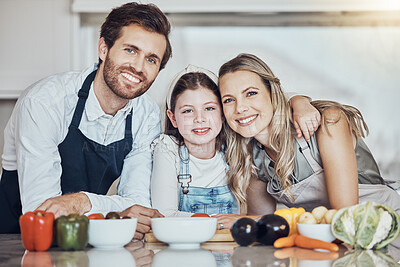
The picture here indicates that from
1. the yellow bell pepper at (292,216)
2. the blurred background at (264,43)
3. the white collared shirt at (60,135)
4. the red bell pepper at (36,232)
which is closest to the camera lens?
the red bell pepper at (36,232)

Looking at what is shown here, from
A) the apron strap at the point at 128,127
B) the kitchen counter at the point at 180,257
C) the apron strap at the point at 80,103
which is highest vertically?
the apron strap at the point at 80,103

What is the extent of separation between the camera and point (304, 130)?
5.46 ft

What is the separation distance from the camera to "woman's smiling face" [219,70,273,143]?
1791 millimetres

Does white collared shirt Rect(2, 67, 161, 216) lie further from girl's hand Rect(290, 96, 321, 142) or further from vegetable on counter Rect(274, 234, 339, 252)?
vegetable on counter Rect(274, 234, 339, 252)

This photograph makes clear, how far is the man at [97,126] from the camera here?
1680mm

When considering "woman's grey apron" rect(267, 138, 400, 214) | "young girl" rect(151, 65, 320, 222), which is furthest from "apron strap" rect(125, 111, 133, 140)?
"woman's grey apron" rect(267, 138, 400, 214)

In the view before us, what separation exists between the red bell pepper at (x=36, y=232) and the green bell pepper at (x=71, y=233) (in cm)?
2

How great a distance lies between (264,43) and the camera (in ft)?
7.98

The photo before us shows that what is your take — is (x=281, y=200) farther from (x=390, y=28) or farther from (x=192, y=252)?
(x=390, y=28)

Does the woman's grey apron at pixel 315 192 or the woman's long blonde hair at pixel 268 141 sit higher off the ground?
the woman's long blonde hair at pixel 268 141

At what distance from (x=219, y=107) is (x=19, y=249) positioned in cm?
94

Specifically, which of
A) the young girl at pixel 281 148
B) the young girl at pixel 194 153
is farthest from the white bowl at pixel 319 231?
the young girl at pixel 194 153

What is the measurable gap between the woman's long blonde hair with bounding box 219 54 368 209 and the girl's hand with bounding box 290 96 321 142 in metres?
0.04

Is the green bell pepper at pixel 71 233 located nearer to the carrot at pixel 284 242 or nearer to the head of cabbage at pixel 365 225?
the carrot at pixel 284 242
